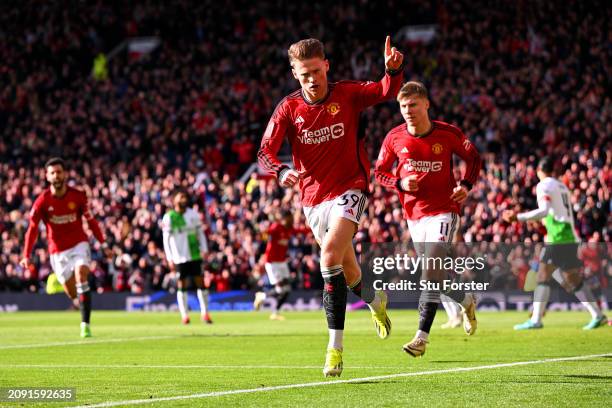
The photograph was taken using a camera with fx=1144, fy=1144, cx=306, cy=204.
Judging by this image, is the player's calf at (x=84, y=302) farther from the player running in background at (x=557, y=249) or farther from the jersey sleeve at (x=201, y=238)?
the player running in background at (x=557, y=249)

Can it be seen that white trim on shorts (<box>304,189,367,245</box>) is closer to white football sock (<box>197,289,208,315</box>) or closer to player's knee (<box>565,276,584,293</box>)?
player's knee (<box>565,276,584,293</box>)

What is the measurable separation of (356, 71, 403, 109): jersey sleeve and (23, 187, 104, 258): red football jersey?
26.9 ft

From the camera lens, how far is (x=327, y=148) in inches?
400

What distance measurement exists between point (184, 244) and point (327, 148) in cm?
1335

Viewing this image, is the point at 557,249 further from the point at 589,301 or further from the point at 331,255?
the point at 331,255

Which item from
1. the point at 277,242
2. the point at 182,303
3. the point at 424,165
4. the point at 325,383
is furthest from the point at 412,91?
the point at 277,242

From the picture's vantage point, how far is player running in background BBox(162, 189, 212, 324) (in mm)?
22906

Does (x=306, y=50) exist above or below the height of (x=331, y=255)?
above

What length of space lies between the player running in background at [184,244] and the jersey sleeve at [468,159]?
1121 cm

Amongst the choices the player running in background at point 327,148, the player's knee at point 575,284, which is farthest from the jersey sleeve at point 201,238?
the player running in background at point 327,148

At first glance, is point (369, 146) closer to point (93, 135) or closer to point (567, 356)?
point (93, 135)

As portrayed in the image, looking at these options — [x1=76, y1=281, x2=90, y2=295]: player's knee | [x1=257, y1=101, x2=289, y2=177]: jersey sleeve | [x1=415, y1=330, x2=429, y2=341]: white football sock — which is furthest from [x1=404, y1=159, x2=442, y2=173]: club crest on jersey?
[x1=76, y1=281, x2=90, y2=295]: player's knee

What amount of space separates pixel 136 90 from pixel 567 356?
30701 millimetres

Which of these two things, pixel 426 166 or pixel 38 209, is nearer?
pixel 426 166
